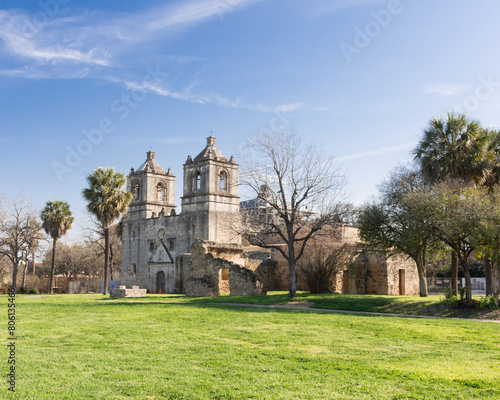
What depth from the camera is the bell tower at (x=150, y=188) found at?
1886 inches

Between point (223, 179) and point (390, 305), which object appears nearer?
point (390, 305)

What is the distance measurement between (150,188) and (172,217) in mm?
6090

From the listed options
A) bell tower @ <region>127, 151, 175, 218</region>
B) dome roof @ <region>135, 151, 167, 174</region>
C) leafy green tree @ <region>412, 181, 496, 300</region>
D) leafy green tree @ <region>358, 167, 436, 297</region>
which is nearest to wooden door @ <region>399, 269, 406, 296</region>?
leafy green tree @ <region>358, 167, 436, 297</region>

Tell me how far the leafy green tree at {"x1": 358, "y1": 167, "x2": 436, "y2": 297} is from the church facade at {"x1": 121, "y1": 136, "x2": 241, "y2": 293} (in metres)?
18.3

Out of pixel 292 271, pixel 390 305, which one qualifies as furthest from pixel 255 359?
pixel 292 271

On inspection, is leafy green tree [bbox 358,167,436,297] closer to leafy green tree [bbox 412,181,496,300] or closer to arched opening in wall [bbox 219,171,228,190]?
leafy green tree [bbox 412,181,496,300]

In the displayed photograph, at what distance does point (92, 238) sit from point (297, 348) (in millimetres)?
45046

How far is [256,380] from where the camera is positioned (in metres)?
6.32

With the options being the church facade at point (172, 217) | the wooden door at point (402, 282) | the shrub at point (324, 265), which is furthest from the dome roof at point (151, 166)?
the wooden door at point (402, 282)

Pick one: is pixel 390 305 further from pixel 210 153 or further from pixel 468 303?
pixel 210 153

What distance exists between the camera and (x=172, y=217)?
4381 centimetres

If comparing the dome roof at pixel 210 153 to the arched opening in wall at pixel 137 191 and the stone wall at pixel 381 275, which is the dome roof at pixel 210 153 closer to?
the arched opening in wall at pixel 137 191

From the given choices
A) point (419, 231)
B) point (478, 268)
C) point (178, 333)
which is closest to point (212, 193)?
point (478, 268)

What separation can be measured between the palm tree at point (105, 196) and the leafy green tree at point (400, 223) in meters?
18.7
